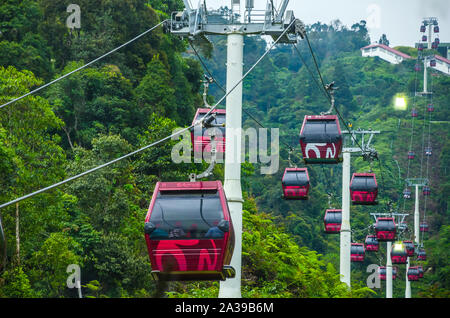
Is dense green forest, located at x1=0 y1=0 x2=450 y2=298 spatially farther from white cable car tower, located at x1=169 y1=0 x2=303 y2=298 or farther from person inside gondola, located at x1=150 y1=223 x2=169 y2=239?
person inside gondola, located at x1=150 y1=223 x2=169 y2=239

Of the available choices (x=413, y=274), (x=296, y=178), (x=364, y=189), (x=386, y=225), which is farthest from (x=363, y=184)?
(x=413, y=274)

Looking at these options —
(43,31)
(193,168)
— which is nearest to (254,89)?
(43,31)

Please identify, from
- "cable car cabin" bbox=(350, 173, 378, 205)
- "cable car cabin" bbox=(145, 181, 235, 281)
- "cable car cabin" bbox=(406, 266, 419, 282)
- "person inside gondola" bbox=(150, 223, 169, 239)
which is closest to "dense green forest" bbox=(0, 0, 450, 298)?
"cable car cabin" bbox=(406, 266, 419, 282)

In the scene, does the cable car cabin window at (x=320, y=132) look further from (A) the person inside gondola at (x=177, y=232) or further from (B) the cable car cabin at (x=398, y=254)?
(B) the cable car cabin at (x=398, y=254)

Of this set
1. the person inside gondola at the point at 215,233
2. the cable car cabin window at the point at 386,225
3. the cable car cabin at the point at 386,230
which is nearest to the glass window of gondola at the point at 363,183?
the cable car cabin at the point at 386,230

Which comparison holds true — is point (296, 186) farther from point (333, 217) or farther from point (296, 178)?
point (333, 217)

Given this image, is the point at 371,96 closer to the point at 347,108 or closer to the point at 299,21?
the point at 347,108

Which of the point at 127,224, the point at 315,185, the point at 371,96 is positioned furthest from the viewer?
the point at 371,96
